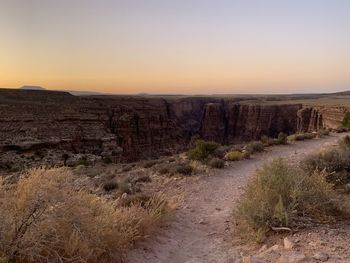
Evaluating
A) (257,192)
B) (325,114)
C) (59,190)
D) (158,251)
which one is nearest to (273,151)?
(257,192)

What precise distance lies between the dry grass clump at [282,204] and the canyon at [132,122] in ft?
96.5

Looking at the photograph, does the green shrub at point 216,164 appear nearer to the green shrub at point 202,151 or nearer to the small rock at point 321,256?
the green shrub at point 202,151

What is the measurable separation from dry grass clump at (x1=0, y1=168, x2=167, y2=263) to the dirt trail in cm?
70

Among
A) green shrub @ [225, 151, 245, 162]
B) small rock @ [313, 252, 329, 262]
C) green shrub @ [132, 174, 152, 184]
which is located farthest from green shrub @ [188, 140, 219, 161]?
small rock @ [313, 252, 329, 262]

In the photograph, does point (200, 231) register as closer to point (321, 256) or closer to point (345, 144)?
point (321, 256)

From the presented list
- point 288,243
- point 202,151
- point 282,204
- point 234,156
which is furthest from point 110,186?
point 288,243

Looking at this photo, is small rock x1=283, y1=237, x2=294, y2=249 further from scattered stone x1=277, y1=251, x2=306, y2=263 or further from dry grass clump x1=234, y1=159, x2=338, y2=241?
dry grass clump x1=234, y1=159, x2=338, y2=241

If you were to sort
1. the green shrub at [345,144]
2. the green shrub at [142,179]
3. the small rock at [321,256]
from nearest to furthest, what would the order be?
the small rock at [321,256] < the green shrub at [142,179] < the green shrub at [345,144]

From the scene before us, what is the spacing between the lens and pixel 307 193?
7023 millimetres

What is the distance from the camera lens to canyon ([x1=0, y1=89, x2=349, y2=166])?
38812mm

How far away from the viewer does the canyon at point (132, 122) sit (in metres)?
38.8

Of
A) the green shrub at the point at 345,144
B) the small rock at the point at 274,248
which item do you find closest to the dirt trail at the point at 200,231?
the small rock at the point at 274,248

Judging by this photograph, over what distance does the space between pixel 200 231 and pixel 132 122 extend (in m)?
52.1

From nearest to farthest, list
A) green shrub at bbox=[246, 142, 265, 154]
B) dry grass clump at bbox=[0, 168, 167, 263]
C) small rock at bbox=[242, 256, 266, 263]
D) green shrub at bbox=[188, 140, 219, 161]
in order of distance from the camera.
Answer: dry grass clump at bbox=[0, 168, 167, 263] → small rock at bbox=[242, 256, 266, 263] → green shrub at bbox=[188, 140, 219, 161] → green shrub at bbox=[246, 142, 265, 154]
